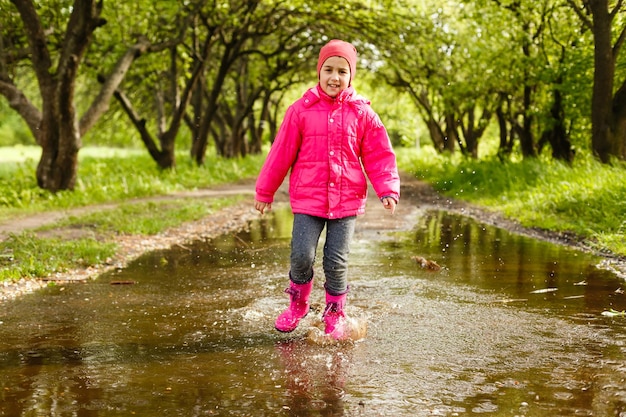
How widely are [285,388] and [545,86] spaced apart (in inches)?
668

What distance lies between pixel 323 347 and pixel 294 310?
507 millimetres

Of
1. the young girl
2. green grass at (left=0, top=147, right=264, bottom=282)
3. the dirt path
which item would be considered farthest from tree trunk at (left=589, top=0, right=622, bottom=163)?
the young girl

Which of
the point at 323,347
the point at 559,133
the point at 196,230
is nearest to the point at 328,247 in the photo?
the point at 323,347

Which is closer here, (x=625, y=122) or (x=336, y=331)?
(x=336, y=331)

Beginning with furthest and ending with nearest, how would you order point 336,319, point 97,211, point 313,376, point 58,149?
point 58,149 → point 97,211 → point 336,319 → point 313,376

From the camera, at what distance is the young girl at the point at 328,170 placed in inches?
190

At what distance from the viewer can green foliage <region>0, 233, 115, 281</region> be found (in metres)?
6.86

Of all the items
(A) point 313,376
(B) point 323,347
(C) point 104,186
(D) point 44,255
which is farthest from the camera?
(C) point 104,186

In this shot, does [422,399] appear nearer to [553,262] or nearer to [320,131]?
[320,131]

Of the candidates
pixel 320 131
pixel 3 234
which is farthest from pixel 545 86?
pixel 320 131

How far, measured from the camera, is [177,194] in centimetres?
1800

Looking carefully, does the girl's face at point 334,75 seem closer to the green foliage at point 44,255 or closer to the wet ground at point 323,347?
the wet ground at point 323,347

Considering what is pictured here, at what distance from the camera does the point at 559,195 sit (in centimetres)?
1209

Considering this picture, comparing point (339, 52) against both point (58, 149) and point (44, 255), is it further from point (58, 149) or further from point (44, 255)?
point (58, 149)
